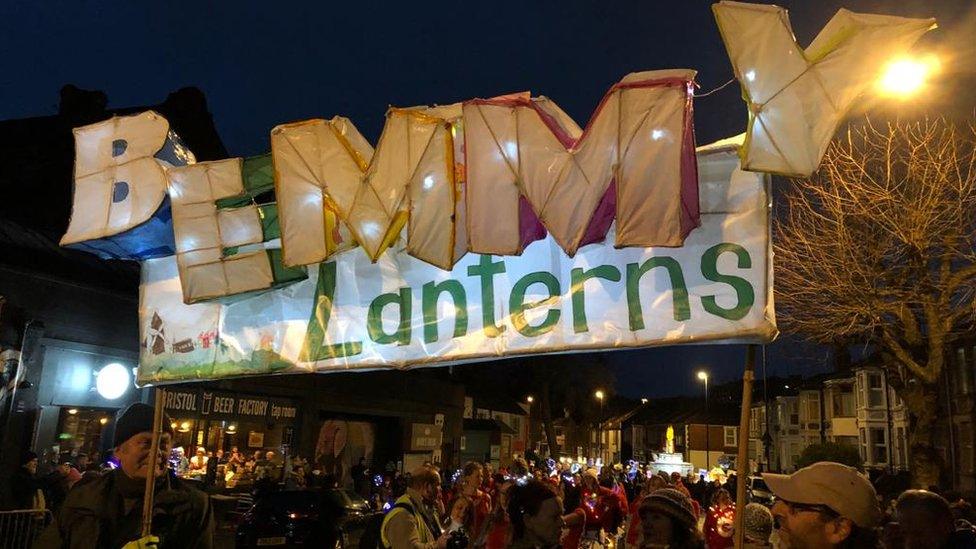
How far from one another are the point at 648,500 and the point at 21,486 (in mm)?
11916

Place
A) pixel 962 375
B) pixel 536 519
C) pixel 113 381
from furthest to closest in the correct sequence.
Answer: pixel 962 375 < pixel 113 381 < pixel 536 519

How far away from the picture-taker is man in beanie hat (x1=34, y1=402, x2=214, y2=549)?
11.2ft

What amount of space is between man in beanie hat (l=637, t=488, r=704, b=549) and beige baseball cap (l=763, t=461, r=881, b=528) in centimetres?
56

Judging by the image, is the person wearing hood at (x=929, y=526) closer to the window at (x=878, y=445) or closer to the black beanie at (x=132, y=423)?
the black beanie at (x=132, y=423)

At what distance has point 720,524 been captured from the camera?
9000 millimetres

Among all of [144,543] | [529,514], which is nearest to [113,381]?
[144,543]

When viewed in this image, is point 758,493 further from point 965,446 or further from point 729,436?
point 729,436

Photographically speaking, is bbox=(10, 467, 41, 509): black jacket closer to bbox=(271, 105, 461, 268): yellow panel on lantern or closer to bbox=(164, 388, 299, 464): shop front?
bbox=(164, 388, 299, 464): shop front

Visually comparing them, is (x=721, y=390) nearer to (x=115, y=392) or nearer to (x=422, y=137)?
(x=115, y=392)

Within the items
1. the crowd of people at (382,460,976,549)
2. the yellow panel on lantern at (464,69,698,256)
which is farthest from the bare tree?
the yellow panel on lantern at (464,69,698,256)

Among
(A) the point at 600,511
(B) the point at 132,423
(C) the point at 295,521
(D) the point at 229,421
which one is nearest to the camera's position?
(B) the point at 132,423

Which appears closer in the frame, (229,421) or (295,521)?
(295,521)

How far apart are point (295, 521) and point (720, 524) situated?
818 cm

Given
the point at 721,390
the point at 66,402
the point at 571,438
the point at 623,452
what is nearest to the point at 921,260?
the point at 66,402
